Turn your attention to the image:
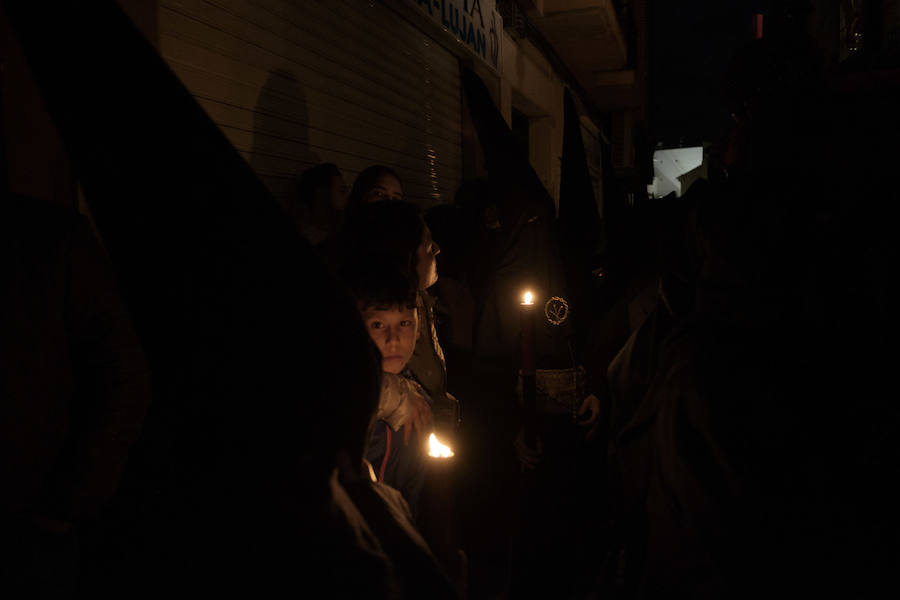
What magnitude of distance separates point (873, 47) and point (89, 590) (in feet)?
12.8

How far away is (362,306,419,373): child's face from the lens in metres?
2.15

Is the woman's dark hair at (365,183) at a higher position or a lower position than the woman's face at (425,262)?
higher

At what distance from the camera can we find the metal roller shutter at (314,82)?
118 inches

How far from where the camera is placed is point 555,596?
3.08 metres

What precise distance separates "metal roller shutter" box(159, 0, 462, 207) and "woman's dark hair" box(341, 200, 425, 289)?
1.04 m

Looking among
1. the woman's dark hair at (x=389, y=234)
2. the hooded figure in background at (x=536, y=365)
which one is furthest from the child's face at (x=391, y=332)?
the hooded figure in background at (x=536, y=365)

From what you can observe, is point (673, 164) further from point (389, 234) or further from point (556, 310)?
point (389, 234)

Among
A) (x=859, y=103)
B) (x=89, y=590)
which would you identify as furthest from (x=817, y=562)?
(x=89, y=590)

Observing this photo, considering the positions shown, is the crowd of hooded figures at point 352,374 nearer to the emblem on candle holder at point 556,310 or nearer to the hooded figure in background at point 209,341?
the hooded figure in background at point 209,341

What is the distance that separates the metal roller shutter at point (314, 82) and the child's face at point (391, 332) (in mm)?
1573

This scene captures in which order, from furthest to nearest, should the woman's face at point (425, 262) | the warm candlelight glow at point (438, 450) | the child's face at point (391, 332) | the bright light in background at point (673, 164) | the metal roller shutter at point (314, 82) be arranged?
the bright light in background at point (673, 164) < the metal roller shutter at point (314, 82) < the woman's face at point (425, 262) < the child's face at point (391, 332) < the warm candlelight glow at point (438, 450)

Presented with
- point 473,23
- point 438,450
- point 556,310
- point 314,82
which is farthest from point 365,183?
point 473,23

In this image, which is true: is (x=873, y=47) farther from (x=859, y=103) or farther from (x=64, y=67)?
(x=64, y=67)

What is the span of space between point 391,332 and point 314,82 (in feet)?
8.00
